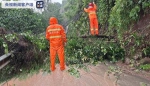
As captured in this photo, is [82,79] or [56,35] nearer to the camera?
[82,79]

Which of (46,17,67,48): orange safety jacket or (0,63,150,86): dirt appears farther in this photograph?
(46,17,67,48): orange safety jacket

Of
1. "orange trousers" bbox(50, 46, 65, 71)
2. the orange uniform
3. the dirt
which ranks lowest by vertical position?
the dirt

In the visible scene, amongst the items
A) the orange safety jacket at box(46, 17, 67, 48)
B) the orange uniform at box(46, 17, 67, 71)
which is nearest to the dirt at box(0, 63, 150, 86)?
the orange uniform at box(46, 17, 67, 71)

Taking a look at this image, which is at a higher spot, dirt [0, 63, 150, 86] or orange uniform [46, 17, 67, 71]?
orange uniform [46, 17, 67, 71]

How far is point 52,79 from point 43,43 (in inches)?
113

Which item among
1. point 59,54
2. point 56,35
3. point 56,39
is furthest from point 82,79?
point 56,35

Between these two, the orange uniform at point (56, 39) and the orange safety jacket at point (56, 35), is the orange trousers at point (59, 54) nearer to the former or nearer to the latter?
the orange uniform at point (56, 39)

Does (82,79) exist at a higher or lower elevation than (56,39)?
lower

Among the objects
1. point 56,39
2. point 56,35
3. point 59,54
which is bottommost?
point 59,54

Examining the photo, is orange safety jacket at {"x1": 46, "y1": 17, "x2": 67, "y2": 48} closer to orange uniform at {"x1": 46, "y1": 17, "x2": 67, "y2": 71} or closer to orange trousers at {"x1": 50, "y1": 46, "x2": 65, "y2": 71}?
orange uniform at {"x1": 46, "y1": 17, "x2": 67, "y2": 71}

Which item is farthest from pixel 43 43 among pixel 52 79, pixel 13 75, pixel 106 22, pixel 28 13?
pixel 28 13

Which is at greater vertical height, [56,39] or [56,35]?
[56,35]

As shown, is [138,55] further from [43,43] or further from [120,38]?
[43,43]

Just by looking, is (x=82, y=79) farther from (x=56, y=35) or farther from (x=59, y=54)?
(x=56, y=35)
